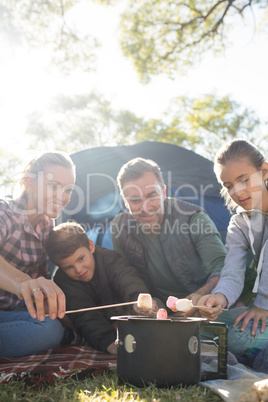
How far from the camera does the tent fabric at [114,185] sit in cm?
375

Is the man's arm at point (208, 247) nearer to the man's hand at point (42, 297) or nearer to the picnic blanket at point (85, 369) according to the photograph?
the picnic blanket at point (85, 369)

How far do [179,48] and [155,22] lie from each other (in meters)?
0.73

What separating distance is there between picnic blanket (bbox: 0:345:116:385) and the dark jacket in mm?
120

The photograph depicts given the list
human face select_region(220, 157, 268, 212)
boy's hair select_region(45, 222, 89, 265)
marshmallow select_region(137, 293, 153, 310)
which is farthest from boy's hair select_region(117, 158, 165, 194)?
marshmallow select_region(137, 293, 153, 310)

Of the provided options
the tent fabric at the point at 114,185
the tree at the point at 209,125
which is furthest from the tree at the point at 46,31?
the tree at the point at 209,125

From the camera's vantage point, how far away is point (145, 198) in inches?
103

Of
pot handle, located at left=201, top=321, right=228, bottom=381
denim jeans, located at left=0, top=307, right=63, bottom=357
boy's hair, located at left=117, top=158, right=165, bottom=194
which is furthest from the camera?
boy's hair, located at left=117, top=158, right=165, bottom=194

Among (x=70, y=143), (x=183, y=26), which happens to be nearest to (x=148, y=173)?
(x=183, y=26)

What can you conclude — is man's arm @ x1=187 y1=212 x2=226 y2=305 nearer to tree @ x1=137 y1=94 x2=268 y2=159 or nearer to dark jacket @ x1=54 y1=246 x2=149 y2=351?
dark jacket @ x1=54 y1=246 x2=149 y2=351

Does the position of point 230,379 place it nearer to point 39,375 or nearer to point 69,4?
point 39,375

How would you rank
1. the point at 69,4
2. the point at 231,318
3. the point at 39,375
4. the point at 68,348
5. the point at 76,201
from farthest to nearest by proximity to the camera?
the point at 69,4 < the point at 76,201 < the point at 68,348 < the point at 231,318 < the point at 39,375

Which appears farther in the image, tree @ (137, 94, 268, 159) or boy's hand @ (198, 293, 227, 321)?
tree @ (137, 94, 268, 159)

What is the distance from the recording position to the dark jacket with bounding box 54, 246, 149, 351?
7.56 ft

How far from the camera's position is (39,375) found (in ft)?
5.66
